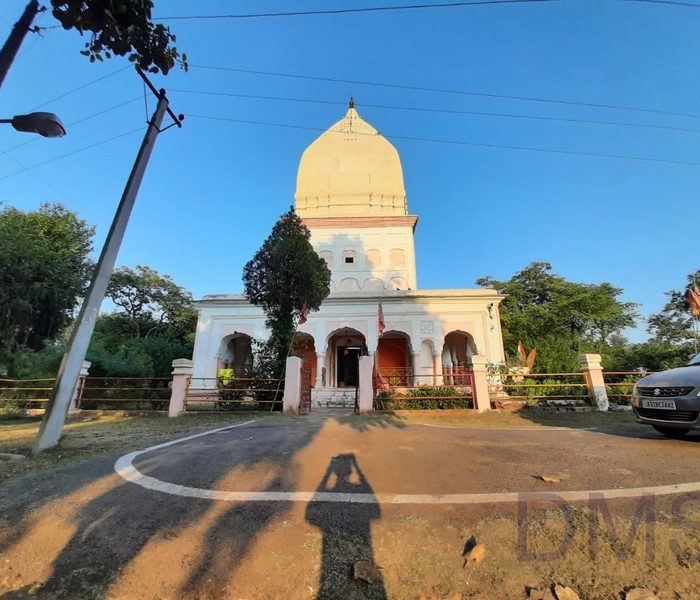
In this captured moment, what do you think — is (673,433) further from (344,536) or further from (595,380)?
(344,536)

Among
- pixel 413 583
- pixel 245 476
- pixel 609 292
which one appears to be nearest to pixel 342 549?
pixel 413 583

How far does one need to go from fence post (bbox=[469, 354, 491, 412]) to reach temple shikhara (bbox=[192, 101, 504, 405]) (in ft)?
15.7

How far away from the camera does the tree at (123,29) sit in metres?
3.45

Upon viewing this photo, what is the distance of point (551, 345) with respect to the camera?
46.8 ft

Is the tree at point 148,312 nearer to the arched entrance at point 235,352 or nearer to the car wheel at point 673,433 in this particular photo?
the arched entrance at point 235,352

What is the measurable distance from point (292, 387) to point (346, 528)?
8641mm

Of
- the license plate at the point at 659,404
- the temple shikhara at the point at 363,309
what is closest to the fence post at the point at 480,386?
the temple shikhara at the point at 363,309

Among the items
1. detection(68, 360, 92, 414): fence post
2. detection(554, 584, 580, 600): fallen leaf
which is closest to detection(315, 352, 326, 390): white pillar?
detection(68, 360, 92, 414): fence post

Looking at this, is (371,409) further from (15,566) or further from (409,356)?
(409,356)

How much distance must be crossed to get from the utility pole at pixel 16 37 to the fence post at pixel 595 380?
13.5 metres

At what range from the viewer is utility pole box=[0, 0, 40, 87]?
3.81 m

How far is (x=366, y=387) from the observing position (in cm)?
1066

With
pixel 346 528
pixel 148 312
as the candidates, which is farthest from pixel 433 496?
pixel 148 312

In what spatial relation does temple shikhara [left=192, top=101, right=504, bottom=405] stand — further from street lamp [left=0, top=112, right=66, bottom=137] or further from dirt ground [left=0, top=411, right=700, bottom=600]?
street lamp [left=0, top=112, right=66, bottom=137]
